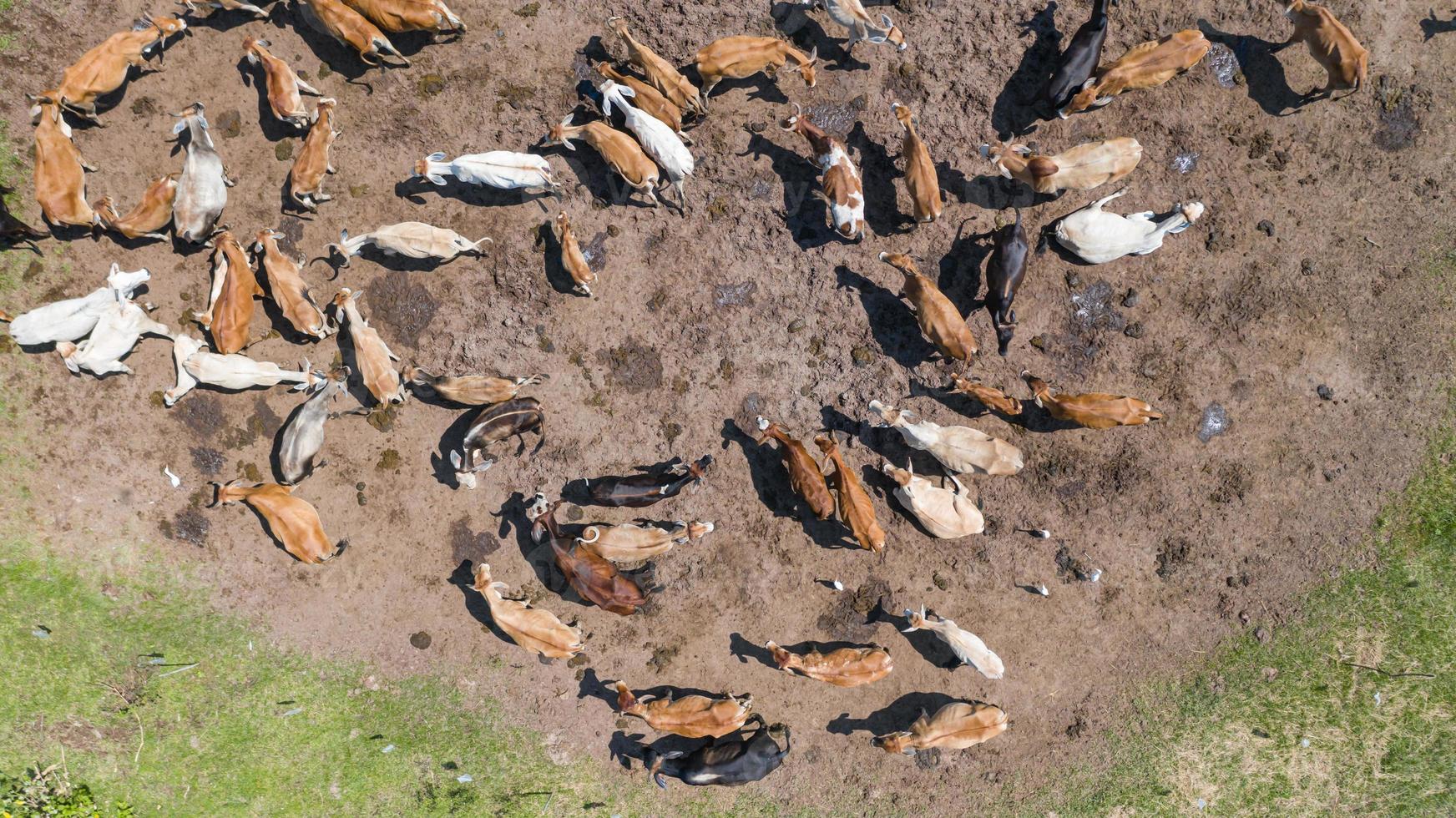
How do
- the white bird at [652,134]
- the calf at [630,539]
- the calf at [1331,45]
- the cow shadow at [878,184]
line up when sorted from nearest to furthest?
1. the calf at [1331,45]
2. the white bird at [652,134]
3. the calf at [630,539]
4. the cow shadow at [878,184]

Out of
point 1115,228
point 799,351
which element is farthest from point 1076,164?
point 799,351

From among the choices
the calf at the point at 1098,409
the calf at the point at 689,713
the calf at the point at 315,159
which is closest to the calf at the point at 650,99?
the calf at the point at 315,159

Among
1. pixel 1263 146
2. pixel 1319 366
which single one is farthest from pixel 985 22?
pixel 1319 366

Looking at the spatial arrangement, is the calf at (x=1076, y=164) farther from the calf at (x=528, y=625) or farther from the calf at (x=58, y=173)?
the calf at (x=58, y=173)

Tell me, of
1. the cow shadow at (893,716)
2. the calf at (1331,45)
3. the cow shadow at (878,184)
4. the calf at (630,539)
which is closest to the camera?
the calf at (1331,45)

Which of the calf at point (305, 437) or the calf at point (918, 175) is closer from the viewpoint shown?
the calf at point (918, 175)

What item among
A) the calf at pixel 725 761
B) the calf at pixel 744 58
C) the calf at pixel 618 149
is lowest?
the calf at pixel 725 761

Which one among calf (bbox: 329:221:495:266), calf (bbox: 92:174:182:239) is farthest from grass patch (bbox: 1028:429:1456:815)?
calf (bbox: 92:174:182:239)
